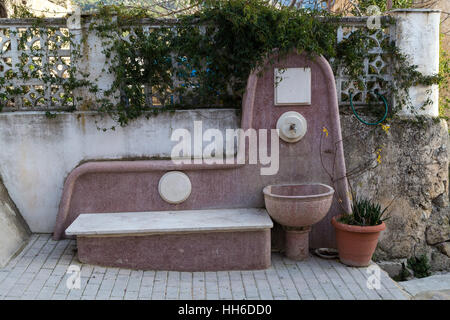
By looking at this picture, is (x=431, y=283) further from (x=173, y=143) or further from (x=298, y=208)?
(x=173, y=143)

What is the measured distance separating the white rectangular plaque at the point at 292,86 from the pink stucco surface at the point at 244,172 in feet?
0.22

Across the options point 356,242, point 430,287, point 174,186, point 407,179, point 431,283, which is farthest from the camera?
point 407,179

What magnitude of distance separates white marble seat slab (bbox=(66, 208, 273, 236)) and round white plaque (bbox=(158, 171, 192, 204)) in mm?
187

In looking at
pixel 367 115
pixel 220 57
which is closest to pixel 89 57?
pixel 220 57

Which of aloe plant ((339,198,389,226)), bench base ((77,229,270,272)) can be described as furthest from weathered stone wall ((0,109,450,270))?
bench base ((77,229,270,272))

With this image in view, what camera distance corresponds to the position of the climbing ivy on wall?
5.28m

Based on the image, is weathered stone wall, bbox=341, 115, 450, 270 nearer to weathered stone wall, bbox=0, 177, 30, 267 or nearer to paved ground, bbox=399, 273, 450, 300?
paved ground, bbox=399, 273, 450, 300

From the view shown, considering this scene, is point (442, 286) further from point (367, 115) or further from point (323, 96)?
point (323, 96)

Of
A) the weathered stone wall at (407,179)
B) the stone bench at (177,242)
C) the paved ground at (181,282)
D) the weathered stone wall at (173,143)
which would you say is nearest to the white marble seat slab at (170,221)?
the stone bench at (177,242)

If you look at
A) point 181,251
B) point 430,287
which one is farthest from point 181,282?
point 430,287

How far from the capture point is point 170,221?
5098mm

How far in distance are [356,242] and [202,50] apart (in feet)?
9.78

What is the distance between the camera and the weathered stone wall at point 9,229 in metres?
5.01

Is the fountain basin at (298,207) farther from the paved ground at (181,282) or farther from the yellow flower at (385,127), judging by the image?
the yellow flower at (385,127)
